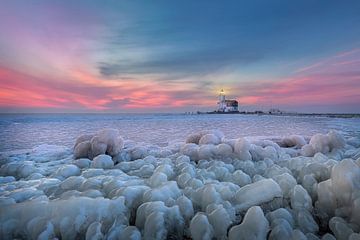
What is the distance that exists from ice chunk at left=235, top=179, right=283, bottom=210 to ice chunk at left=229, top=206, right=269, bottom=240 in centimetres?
37

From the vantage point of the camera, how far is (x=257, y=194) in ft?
7.57

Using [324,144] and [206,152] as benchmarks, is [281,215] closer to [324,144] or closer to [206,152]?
[206,152]

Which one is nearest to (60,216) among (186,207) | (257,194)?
(186,207)

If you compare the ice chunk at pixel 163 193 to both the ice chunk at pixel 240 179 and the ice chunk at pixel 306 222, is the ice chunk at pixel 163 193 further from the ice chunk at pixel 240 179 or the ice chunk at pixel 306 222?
the ice chunk at pixel 306 222

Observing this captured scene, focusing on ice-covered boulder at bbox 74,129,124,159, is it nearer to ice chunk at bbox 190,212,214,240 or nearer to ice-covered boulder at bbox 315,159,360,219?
ice chunk at bbox 190,212,214,240

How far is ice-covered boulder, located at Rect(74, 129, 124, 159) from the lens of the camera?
4.03 metres

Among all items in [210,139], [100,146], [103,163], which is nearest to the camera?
[103,163]

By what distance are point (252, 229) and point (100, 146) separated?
2.84 metres

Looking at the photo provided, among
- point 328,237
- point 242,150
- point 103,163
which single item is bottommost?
point 328,237

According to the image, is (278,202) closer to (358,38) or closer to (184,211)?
(184,211)

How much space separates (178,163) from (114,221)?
5.05 feet

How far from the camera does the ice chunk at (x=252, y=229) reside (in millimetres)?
1798

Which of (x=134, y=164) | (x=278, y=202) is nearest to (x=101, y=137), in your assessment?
(x=134, y=164)

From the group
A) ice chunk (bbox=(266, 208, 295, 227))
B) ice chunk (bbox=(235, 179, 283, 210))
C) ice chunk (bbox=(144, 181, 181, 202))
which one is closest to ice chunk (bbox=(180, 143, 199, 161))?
ice chunk (bbox=(144, 181, 181, 202))
